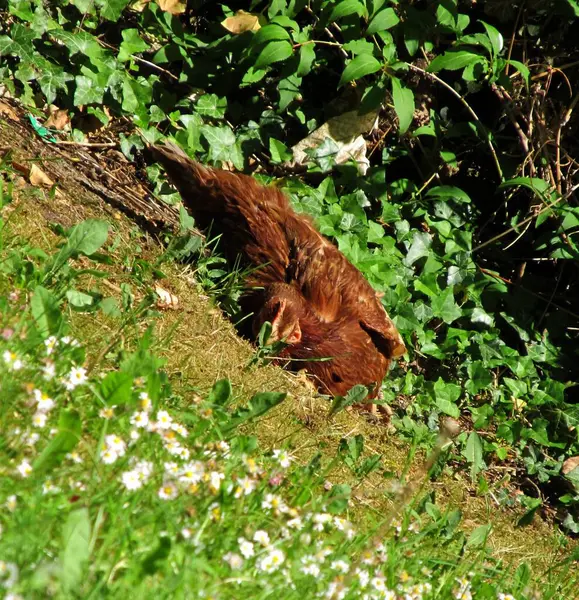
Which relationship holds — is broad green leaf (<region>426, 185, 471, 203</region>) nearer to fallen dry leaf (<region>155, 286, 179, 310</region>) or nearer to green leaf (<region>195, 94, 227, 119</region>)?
green leaf (<region>195, 94, 227, 119</region>)

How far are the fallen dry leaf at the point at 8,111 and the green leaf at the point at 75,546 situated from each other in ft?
11.5

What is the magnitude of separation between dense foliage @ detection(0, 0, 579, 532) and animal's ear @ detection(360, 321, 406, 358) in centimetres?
26

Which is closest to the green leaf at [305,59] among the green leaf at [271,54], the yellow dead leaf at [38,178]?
the green leaf at [271,54]

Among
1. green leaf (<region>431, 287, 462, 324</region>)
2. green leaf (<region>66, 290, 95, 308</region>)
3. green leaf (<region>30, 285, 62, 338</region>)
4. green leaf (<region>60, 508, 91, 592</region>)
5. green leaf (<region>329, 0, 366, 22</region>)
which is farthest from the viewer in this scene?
green leaf (<region>431, 287, 462, 324</region>)

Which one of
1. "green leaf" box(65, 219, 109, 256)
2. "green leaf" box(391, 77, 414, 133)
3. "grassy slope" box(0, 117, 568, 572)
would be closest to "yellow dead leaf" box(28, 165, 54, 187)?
"grassy slope" box(0, 117, 568, 572)

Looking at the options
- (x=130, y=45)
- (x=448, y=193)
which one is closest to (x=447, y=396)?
(x=448, y=193)

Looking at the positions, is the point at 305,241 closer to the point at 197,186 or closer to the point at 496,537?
the point at 197,186

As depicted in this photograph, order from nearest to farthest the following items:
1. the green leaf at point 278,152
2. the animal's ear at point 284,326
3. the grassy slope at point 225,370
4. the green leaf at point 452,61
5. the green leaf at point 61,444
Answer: the green leaf at point 61,444 → the grassy slope at point 225,370 → the animal's ear at point 284,326 → the green leaf at point 452,61 → the green leaf at point 278,152

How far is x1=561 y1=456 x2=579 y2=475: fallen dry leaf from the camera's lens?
4.83 metres

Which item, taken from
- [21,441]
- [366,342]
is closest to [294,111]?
[366,342]

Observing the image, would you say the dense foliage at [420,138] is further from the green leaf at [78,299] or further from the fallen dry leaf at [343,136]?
the green leaf at [78,299]

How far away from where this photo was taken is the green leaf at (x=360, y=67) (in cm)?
489

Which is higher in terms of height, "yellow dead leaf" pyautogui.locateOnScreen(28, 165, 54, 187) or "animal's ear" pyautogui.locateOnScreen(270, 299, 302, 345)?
"yellow dead leaf" pyautogui.locateOnScreen(28, 165, 54, 187)

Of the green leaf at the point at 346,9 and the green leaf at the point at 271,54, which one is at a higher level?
the green leaf at the point at 346,9
